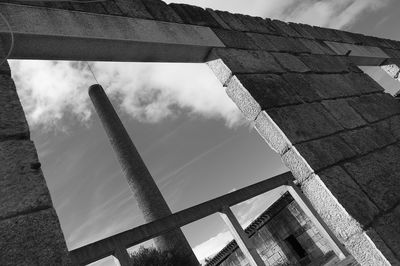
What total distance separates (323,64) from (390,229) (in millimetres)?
1984

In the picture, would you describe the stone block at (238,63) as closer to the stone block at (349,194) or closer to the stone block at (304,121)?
the stone block at (304,121)

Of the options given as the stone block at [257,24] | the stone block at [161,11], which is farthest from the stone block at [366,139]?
the stone block at [161,11]

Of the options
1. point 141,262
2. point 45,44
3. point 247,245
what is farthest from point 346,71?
point 141,262

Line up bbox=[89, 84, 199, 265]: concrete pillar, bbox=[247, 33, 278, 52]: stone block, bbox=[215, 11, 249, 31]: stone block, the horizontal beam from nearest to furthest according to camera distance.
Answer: bbox=[247, 33, 278, 52]: stone block → bbox=[215, 11, 249, 31]: stone block → the horizontal beam → bbox=[89, 84, 199, 265]: concrete pillar

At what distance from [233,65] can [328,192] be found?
1.34m

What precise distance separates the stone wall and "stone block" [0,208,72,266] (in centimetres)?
1893

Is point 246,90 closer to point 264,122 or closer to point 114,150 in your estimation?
point 264,122

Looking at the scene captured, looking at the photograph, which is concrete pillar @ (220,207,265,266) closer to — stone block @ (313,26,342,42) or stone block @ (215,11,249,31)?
stone block @ (313,26,342,42)

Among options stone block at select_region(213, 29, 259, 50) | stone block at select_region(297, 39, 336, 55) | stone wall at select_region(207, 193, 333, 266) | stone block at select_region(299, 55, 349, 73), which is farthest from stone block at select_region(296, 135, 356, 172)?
stone wall at select_region(207, 193, 333, 266)

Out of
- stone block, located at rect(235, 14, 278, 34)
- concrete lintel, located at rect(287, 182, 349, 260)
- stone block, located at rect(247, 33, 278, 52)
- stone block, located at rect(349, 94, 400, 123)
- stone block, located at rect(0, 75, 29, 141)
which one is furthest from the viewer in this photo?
concrete lintel, located at rect(287, 182, 349, 260)

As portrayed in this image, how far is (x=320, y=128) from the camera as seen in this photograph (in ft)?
8.41

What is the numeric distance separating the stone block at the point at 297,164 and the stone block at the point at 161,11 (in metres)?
1.66

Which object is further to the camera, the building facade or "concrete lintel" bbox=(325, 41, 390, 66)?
the building facade

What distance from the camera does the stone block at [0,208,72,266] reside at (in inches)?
45.6
